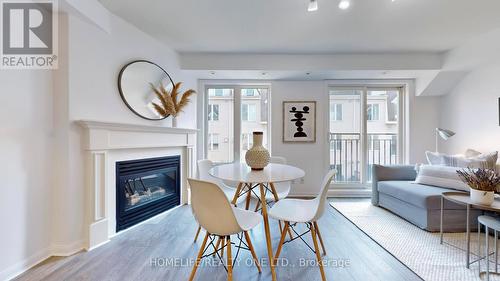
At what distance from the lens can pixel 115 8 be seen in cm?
218

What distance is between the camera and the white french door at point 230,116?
3.95m

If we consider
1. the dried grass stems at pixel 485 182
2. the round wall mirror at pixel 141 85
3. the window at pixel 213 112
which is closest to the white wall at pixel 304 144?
the window at pixel 213 112

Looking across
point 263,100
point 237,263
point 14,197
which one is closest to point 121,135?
point 14,197

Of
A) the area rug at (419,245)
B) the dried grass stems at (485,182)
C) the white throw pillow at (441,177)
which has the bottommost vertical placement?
the area rug at (419,245)

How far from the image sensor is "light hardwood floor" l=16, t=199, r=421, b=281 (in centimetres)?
166

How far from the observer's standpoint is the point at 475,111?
3.06 metres

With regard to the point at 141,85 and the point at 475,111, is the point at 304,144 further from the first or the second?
the point at 141,85

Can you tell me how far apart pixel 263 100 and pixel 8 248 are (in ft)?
11.6

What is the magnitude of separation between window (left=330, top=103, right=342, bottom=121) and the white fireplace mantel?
296 centimetres

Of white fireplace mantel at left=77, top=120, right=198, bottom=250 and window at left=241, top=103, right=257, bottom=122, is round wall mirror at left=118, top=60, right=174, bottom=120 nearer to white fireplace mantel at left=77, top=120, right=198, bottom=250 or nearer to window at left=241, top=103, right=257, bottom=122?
white fireplace mantel at left=77, top=120, right=198, bottom=250

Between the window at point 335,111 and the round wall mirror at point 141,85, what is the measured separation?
2.90 m

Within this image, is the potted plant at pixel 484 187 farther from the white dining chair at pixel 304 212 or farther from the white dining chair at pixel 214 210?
the white dining chair at pixel 214 210

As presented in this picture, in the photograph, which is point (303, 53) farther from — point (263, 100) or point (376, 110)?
point (376, 110)

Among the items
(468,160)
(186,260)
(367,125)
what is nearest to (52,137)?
(186,260)
